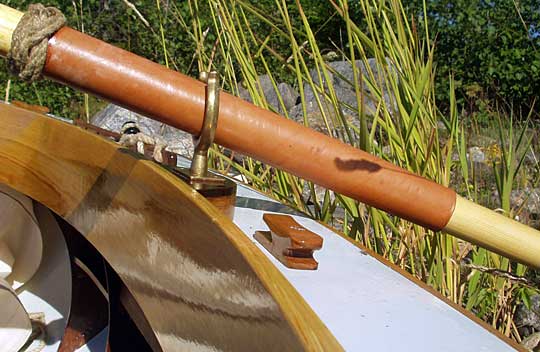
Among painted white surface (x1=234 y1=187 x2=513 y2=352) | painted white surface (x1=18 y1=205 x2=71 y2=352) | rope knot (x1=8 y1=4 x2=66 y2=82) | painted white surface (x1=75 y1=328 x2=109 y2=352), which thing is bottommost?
painted white surface (x1=75 y1=328 x2=109 y2=352)

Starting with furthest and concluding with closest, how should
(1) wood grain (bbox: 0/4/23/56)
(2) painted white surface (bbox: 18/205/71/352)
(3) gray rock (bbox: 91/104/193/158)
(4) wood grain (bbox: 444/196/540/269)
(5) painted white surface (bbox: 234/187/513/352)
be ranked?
(3) gray rock (bbox: 91/104/193/158) → (2) painted white surface (bbox: 18/205/71/352) → (4) wood grain (bbox: 444/196/540/269) → (1) wood grain (bbox: 0/4/23/56) → (5) painted white surface (bbox: 234/187/513/352)

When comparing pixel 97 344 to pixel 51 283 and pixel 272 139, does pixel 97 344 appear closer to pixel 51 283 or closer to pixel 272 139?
pixel 51 283

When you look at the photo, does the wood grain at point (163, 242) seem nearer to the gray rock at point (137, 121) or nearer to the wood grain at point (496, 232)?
the wood grain at point (496, 232)

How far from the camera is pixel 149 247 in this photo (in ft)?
3.08

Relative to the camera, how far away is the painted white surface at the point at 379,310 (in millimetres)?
804

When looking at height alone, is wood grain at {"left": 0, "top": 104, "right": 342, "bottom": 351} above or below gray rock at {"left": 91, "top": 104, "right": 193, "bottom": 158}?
above

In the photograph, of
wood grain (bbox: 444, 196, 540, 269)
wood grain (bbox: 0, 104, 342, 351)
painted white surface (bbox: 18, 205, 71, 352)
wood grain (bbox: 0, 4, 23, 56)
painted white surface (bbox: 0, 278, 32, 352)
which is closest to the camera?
wood grain (bbox: 0, 104, 342, 351)

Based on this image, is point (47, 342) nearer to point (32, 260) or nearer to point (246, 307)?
point (32, 260)

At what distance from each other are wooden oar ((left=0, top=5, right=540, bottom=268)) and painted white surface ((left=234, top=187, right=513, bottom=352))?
0.12 metres

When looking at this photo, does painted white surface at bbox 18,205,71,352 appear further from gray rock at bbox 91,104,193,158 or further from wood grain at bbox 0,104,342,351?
gray rock at bbox 91,104,193,158

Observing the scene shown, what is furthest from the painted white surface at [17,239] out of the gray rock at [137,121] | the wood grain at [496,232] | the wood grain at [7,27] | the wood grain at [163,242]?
the gray rock at [137,121]

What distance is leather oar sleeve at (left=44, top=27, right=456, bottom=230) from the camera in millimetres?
948

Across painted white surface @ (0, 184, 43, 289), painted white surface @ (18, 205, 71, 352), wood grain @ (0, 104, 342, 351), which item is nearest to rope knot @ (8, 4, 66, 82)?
wood grain @ (0, 104, 342, 351)

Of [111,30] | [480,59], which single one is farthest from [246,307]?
[480,59]
